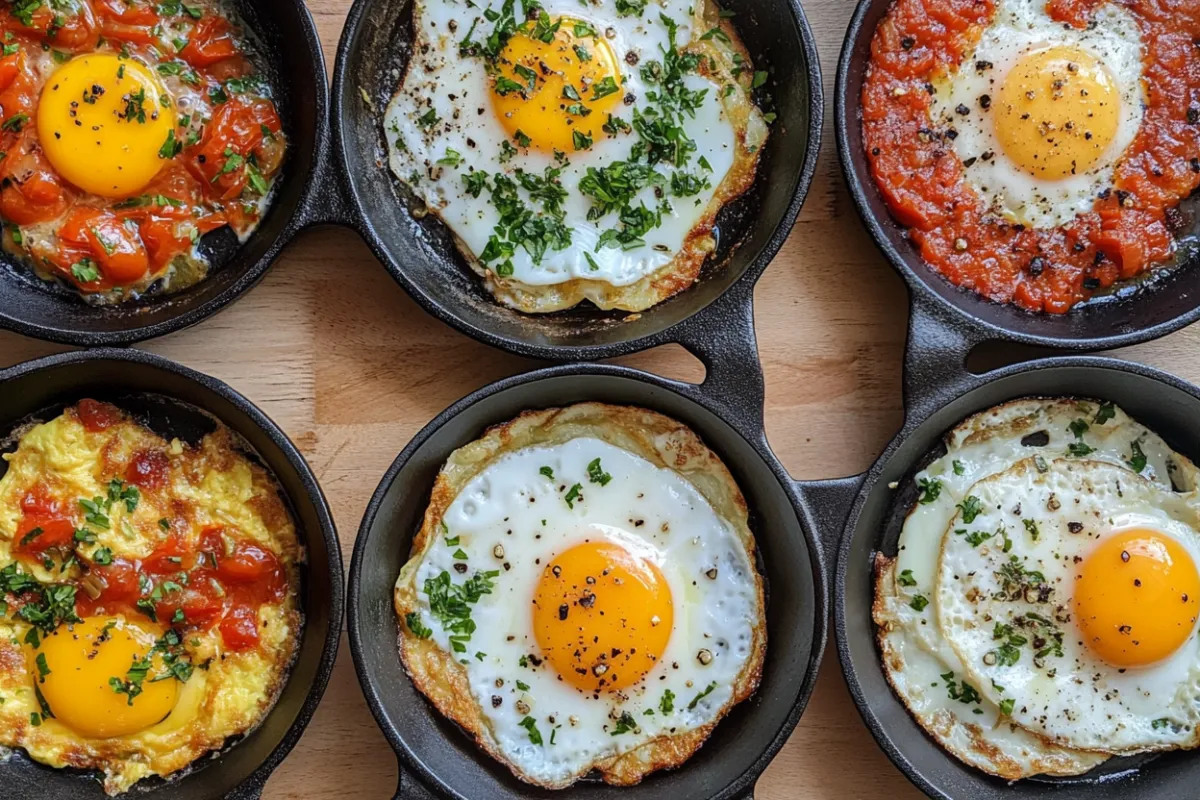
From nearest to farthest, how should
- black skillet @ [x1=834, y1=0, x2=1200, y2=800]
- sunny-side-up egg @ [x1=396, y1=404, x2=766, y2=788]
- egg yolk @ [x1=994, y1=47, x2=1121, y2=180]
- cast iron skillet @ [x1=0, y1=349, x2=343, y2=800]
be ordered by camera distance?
cast iron skillet @ [x1=0, y1=349, x2=343, y2=800]
black skillet @ [x1=834, y1=0, x2=1200, y2=800]
sunny-side-up egg @ [x1=396, y1=404, x2=766, y2=788]
egg yolk @ [x1=994, y1=47, x2=1121, y2=180]

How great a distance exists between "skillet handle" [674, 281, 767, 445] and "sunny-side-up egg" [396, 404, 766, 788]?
0.21 m

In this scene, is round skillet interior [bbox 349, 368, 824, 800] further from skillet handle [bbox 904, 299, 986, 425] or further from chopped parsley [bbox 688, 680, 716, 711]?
skillet handle [bbox 904, 299, 986, 425]

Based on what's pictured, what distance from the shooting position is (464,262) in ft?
12.6

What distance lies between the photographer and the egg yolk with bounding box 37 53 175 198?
356 cm

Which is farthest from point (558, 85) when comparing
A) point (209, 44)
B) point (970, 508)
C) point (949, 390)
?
point (970, 508)

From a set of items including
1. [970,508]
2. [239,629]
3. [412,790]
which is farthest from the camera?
[970,508]

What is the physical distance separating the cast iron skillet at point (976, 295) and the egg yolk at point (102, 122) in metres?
2.23

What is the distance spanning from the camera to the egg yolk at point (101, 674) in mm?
3477

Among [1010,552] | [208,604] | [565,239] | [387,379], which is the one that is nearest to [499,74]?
[565,239]

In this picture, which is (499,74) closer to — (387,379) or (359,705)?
(387,379)

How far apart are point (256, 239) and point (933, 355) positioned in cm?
227

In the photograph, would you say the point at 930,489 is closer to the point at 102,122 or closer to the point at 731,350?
the point at 731,350

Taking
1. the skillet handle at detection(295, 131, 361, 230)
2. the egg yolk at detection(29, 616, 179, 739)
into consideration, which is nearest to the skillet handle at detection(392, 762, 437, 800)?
the egg yolk at detection(29, 616, 179, 739)

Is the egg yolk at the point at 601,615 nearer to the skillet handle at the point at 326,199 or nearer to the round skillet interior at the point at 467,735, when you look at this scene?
the round skillet interior at the point at 467,735
